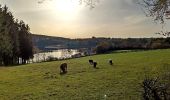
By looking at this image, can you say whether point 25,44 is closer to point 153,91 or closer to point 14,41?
point 14,41

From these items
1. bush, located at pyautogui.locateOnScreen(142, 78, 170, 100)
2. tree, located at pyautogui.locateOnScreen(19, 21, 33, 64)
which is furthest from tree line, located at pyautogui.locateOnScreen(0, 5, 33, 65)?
bush, located at pyautogui.locateOnScreen(142, 78, 170, 100)

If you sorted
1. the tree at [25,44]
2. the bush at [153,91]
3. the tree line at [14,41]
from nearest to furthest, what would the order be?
the bush at [153,91], the tree line at [14,41], the tree at [25,44]

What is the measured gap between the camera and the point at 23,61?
9944 cm

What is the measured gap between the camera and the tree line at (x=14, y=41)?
3172 inches

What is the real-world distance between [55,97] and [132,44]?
10809 centimetres

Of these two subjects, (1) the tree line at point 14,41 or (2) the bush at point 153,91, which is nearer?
(2) the bush at point 153,91

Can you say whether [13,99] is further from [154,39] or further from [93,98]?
[154,39]

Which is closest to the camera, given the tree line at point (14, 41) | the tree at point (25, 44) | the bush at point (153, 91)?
the bush at point (153, 91)

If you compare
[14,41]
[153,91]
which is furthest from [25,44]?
[153,91]

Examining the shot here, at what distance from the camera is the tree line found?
80562 millimetres

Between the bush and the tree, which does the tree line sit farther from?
the bush

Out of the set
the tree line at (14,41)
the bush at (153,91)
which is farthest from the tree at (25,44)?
the bush at (153,91)

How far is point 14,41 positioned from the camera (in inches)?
3430

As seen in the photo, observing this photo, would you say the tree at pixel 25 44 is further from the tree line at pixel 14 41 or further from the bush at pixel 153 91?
the bush at pixel 153 91
